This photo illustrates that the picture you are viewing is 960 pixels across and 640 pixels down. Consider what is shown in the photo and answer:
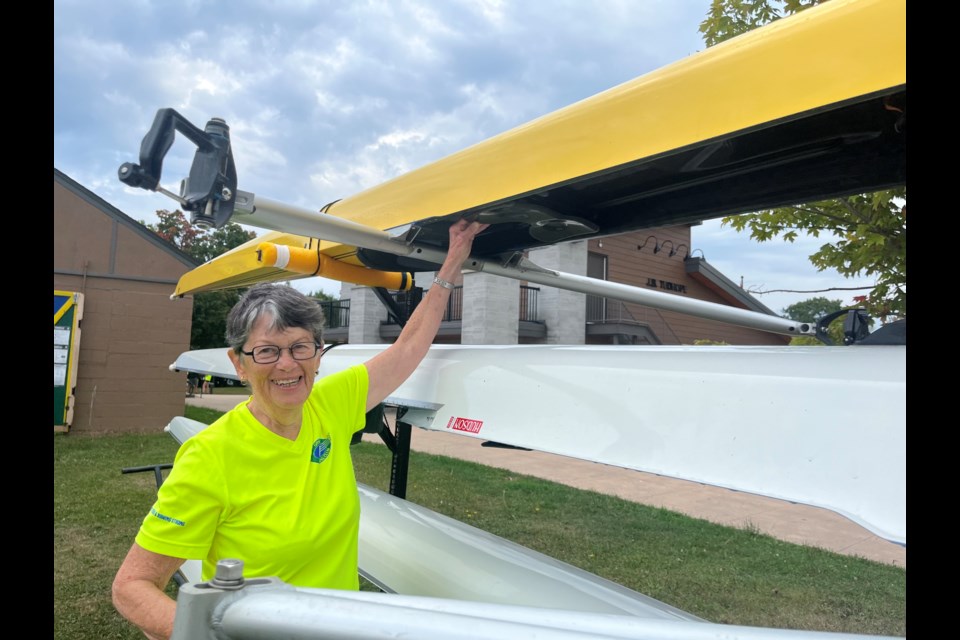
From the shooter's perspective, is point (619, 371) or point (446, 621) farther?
point (619, 371)

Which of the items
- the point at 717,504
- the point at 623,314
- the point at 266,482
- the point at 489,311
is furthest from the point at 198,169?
the point at 623,314

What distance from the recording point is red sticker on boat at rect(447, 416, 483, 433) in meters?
1.79

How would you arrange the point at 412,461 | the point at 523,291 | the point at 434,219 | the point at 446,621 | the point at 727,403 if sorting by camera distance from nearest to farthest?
the point at 446,621, the point at 727,403, the point at 434,219, the point at 412,461, the point at 523,291

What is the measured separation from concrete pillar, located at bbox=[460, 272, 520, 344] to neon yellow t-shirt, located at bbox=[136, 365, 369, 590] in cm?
1094

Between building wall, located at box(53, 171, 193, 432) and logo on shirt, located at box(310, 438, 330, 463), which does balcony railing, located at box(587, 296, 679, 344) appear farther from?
logo on shirt, located at box(310, 438, 330, 463)

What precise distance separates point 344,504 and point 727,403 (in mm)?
1147

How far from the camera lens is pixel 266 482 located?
1647 mm

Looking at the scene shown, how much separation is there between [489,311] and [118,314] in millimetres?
7058

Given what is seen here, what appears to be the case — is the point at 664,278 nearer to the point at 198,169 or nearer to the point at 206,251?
the point at 198,169

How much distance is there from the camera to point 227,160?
1.64 meters
